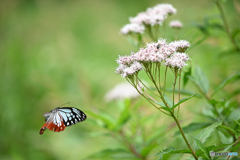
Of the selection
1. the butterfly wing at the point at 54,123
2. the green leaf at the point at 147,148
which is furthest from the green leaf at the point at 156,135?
the butterfly wing at the point at 54,123

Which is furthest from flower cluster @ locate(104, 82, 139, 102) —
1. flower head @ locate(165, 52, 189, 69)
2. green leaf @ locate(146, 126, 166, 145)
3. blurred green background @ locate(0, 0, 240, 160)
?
flower head @ locate(165, 52, 189, 69)

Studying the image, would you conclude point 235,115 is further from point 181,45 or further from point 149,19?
point 149,19

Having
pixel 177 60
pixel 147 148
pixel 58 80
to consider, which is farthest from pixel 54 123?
pixel 58 80

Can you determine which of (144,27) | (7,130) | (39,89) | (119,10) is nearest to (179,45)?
(144,27)

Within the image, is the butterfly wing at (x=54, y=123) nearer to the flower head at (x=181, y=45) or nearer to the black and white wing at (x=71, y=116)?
the black and white wing at (x=71, y=116)

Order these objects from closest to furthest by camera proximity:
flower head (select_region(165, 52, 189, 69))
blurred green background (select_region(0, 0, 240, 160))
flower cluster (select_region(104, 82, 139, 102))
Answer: flower head (select_region(165, 52, 189, 69)), flower cluster (select_region(104, 82, 139, 102)), blurred green background (select_region(0, 0, 240, 160))

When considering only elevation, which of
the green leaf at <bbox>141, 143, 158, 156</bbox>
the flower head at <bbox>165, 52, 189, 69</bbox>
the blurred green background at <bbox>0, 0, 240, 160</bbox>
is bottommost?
the green leaf at <bbox>141, 143, 158, 156</bbox>

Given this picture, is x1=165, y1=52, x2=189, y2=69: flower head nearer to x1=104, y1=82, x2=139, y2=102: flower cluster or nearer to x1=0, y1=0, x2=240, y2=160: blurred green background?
x1=0, y1=0, x2=240, y2=160: blurred green background
